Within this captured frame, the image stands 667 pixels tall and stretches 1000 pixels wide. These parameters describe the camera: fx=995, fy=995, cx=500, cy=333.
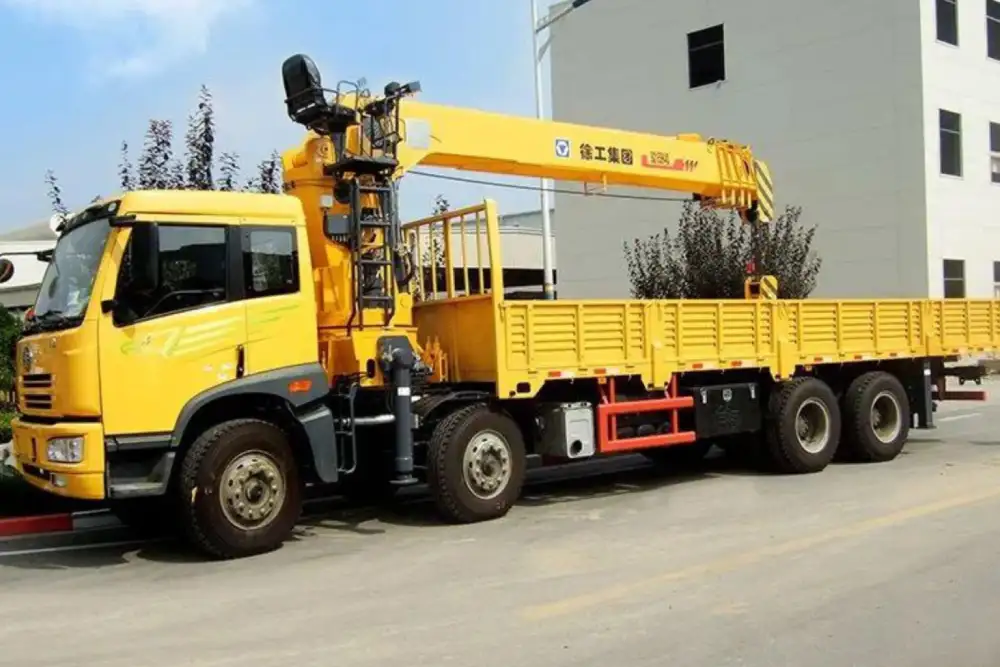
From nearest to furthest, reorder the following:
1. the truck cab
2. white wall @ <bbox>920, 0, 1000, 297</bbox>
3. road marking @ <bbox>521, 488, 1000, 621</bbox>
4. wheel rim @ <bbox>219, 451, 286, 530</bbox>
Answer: road marking @ <bbox>521, 488, 1000, 621</bbox>
the truck cab
wheel rim @ <bbox>219, 451, 286, 530</bbox>
white wall @ <bbox>920, 0, 1000, 297</bbox>

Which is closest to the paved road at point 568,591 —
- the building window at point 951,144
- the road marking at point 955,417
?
the road marking at point 955,417

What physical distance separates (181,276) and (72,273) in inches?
37.1

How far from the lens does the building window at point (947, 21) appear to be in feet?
80.1

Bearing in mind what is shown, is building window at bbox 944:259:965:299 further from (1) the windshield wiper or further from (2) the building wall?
(1) the windshield wiper

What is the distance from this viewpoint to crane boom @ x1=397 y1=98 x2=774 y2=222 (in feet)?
32.9

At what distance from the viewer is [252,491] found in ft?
26.5

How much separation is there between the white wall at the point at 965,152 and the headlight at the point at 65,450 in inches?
825

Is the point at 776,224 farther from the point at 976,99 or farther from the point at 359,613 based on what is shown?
the point at 359,613

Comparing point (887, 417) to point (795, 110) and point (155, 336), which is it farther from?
point (795, 110)

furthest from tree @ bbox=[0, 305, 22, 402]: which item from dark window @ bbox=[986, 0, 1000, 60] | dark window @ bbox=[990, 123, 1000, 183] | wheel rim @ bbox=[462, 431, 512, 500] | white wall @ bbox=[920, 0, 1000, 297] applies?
dark window @ bbox=[986, 0, 1000, 60]

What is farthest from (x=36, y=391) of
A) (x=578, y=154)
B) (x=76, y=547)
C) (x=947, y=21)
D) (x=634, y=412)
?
(x=947, y=21)

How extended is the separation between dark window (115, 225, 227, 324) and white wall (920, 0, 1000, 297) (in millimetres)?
19830

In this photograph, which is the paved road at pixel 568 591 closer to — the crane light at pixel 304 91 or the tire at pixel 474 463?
the tire at pixel 474 463

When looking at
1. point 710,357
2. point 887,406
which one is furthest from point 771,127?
point 710,357
